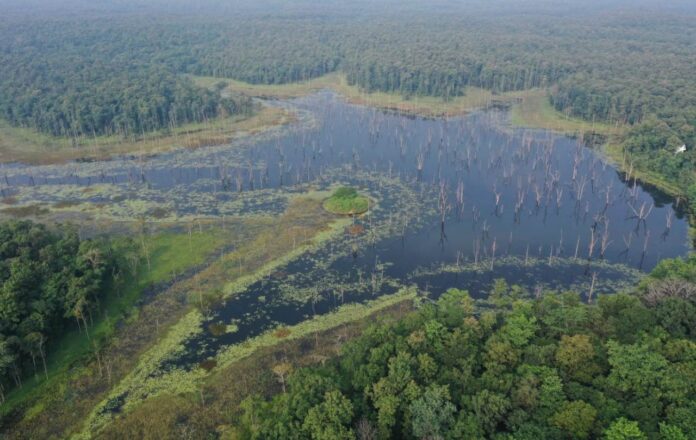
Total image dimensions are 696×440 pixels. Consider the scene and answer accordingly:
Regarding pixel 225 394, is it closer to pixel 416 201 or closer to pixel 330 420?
pixel 330 420

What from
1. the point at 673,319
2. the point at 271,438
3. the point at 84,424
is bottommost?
the point at 84,424

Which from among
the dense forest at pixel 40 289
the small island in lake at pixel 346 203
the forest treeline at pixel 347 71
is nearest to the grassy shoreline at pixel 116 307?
the dense forest at pixel 40 289

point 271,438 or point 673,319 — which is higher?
point 673,319

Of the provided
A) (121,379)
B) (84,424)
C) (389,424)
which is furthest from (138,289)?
(389,424)

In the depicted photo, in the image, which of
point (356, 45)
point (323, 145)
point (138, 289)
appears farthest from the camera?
point (356, 45)

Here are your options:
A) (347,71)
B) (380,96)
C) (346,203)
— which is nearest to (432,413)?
(346,203)

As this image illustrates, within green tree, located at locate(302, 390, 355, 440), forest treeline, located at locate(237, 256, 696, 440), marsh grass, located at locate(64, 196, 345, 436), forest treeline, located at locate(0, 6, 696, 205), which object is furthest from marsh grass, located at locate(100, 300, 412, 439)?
forest treeline, located at locate(0, 6, 696, 205)

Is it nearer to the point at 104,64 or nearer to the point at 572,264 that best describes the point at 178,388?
the point at 572,264
